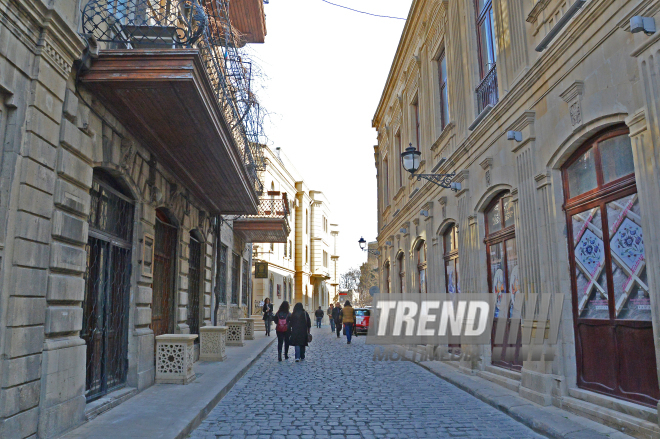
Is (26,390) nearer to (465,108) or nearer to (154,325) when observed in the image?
(154,325)

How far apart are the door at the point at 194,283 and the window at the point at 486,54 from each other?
25.7 ft

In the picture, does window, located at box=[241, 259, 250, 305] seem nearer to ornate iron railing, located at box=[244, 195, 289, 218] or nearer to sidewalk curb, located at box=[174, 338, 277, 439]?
ornate iron railing, located at box=[244, 195, 289, 218]

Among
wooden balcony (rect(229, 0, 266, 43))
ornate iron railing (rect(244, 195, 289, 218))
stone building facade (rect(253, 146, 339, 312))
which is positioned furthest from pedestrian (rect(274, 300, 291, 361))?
stone building facade (rect(253, 146, 339, 312))

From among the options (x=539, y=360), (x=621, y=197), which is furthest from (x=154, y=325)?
(x=621, y=197)

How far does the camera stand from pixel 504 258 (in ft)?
31.3

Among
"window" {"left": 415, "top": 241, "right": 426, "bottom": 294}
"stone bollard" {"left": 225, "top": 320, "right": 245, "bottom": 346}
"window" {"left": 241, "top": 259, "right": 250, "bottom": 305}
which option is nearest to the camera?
"window" {"left": 415, "top": 241, "right": 426, "bottom": 294}

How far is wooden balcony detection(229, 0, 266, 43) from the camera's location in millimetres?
14535

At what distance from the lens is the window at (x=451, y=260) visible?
12641mm

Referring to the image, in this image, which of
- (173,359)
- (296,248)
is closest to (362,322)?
(173,359)

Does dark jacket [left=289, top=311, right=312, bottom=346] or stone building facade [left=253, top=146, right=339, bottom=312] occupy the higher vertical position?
stone building facade [left=253, top=146, right=339, bottom=312]

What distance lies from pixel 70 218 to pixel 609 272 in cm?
638

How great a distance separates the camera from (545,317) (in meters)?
7.38

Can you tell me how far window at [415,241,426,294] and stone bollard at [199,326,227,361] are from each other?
6.61 metres

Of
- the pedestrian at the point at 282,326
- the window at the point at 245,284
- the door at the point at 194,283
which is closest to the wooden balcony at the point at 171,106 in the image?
the door at the point at 194,283
